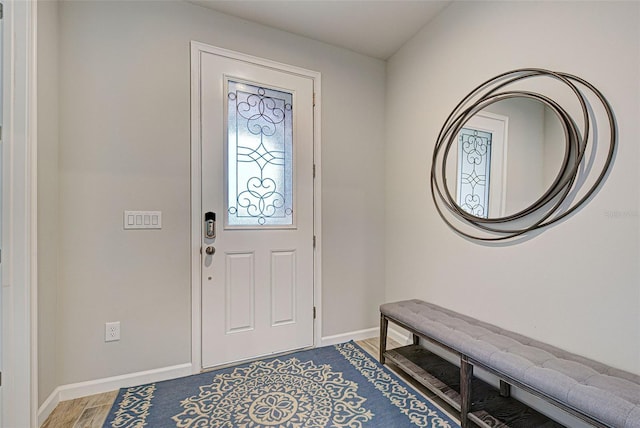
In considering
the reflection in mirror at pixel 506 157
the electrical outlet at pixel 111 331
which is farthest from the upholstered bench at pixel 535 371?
the electrical outlet at pixel 111 331

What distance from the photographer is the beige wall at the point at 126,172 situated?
1.76 meters

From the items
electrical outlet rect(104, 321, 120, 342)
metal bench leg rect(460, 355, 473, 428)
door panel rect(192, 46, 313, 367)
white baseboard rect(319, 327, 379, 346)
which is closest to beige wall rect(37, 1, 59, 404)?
electrical outlet rect(104, 321, 120, 342)

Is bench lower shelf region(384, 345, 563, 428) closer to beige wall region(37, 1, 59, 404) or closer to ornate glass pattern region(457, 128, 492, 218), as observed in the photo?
ornate glass pattern region(457, 128, 492, 218)

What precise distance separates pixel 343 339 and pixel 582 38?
2.55m

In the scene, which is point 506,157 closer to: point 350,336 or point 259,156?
point 259,156

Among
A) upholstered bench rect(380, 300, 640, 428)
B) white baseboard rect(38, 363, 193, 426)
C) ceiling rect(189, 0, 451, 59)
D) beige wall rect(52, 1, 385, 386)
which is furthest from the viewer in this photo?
ceiling rect(189, 0, 451, 59)

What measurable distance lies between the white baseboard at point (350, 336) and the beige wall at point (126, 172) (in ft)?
3.75

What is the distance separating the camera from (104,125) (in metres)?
1.83

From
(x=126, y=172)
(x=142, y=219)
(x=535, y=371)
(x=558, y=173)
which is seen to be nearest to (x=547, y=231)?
(x=558, y=173)

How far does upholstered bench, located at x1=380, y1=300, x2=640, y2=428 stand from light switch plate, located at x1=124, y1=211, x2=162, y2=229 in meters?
1.82

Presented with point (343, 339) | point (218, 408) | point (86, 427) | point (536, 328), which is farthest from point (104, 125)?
point (536, 328)

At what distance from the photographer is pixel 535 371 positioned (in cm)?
122

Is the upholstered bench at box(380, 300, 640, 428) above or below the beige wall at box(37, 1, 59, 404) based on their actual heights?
below

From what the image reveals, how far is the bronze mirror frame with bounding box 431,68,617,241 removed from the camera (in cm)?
136
